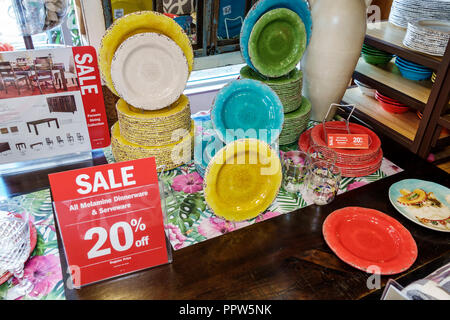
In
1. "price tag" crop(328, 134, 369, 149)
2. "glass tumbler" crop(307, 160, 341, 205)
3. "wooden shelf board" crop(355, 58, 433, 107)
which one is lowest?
"glass tumbler" crop(307, 160, 341, 205)

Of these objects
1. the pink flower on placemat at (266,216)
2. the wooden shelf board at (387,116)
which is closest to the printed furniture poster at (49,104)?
the pink flower on placemat at (266,216)

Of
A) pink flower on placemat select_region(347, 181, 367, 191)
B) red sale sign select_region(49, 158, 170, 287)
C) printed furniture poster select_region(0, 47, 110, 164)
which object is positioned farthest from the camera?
pink flower on placemat select_region(347, 181, 367, 191)

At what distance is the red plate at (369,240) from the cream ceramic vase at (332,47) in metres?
0.68

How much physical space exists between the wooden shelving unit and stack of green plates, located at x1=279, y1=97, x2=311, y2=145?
0.45 metres

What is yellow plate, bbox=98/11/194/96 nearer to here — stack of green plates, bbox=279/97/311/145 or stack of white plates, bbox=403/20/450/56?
stack of green plates, bbox=279/97/311/145

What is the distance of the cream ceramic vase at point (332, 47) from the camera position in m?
1.44

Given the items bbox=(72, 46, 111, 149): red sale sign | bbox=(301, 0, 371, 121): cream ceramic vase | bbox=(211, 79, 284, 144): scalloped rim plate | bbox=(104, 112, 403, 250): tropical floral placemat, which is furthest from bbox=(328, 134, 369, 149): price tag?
bbox=(72, 46, 111, 149): red sale sign

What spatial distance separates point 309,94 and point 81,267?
3.98ft

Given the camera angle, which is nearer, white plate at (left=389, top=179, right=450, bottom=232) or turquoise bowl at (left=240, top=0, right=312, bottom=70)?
white plate at (left=389, top=179, right=450, bottom=232)

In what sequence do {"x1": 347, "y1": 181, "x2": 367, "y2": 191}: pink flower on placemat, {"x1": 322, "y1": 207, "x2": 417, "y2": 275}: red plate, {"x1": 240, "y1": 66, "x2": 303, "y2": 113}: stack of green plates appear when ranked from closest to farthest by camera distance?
1. {"x1": 322, "y1": 207, "x2": 417, "y2": 275}: red plate
2. {"x1": 347, "y1": 181, "x2": 367, "y2": 191}: pink flower on placemat
3. {"x1": 240, "y1": 66, "x2": 303, "y2": 113}: stack of green plates

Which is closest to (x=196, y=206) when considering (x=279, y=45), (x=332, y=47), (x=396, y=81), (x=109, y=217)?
(x=109, y=217)

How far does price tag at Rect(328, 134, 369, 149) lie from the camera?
1339 mm
